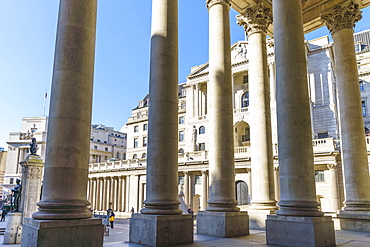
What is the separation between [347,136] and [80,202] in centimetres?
2108

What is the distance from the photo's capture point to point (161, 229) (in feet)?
46.7

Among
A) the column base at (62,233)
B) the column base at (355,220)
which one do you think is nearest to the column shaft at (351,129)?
the column base at (355,220)

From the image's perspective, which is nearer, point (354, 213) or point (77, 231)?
point (77, 231)

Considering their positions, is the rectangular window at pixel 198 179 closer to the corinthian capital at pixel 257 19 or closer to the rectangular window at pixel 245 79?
the rectangular window at pixel 245 79

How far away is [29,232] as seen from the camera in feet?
35.9

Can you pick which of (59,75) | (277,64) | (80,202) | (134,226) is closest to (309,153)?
(277,64)

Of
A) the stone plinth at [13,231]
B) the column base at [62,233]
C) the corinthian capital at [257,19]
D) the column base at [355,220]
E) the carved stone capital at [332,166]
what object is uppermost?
the corinthian capital at [257,19]

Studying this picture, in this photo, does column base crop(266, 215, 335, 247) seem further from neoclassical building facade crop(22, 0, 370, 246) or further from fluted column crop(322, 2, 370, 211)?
fluted column crop(322, 2, 370, 211)

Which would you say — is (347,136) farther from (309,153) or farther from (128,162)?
(128,162)

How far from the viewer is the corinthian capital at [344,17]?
26.2m

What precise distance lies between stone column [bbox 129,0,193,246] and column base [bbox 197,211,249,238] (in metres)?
2.79

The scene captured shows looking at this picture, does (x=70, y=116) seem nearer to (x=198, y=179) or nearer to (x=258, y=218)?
(x=258, y=218)

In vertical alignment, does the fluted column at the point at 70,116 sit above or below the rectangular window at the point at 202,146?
below

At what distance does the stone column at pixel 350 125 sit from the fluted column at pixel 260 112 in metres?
5.63
